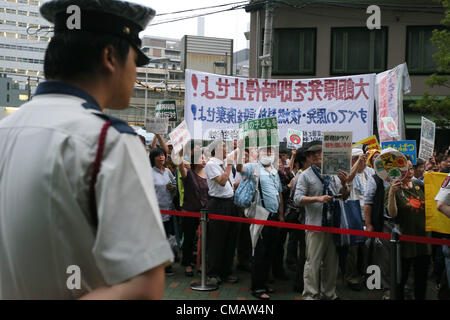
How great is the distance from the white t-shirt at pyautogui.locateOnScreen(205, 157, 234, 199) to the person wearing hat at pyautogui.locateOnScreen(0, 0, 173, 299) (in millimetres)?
5536

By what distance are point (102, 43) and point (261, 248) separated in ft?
17.2

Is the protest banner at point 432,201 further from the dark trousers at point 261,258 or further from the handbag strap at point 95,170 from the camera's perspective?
the handbag strap at point 95,170

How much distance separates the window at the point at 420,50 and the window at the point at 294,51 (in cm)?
374

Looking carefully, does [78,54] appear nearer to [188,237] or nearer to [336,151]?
[336,151]

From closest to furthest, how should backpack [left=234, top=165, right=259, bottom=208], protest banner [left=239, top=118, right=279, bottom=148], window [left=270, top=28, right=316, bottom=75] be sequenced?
protest banner [left=239, top=118, right=279, bottom=148]
backpack [left=234, top=165, right=259, bottom=208]
window [left=270, top=28, right=316, bottom=75]

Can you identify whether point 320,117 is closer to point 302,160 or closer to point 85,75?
point 302,160

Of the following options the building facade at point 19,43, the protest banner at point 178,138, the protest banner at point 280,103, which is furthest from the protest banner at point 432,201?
the building facade at point 19,43

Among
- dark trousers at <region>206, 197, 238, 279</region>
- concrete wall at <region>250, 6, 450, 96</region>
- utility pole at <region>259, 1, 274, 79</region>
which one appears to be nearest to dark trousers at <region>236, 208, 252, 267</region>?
dark trousers at <region>206, 197, 238, 279</region>

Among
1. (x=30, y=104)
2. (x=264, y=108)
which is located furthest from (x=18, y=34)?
(x=30, y=104)

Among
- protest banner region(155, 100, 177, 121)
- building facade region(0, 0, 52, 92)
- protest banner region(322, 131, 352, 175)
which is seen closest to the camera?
protest banner region(322, 131, 352, 175)

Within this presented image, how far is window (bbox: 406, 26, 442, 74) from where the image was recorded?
18.0 meters

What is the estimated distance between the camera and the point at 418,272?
17.6 ft

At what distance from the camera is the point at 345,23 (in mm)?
18578

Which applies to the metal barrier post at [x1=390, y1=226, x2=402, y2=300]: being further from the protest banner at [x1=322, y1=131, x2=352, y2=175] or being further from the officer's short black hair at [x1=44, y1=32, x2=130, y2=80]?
the officer's short black hair at [x1=44, y1=32, x2=130, y2=80]
